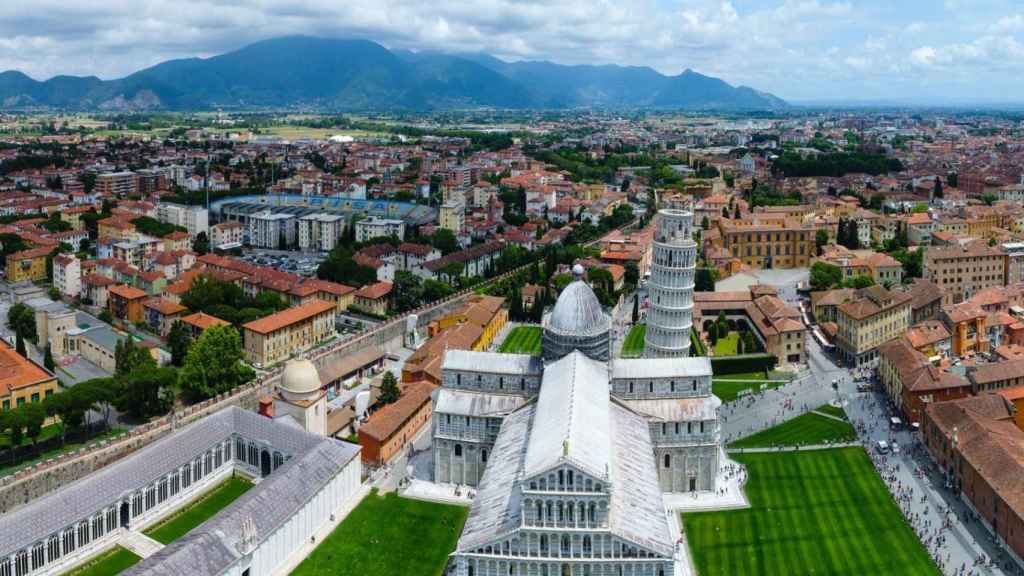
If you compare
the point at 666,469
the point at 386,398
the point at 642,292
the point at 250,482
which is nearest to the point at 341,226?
the point at 642,292

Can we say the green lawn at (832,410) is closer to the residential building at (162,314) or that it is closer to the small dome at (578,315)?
the small dome at (578,315)

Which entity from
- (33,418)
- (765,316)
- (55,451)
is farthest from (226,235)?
(765,316)

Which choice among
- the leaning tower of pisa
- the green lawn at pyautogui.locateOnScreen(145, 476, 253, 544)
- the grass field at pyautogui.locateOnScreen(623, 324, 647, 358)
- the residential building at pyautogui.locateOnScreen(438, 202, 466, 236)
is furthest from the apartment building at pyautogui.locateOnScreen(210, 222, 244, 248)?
the leaning tower of pisa

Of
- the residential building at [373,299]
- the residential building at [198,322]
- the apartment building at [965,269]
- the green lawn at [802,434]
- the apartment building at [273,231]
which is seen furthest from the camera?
the apartment building at [273,231]

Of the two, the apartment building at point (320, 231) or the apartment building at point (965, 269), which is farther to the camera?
the apartment building at point (320, 231)

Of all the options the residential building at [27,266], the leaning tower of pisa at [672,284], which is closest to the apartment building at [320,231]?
the residential building at [27,266]

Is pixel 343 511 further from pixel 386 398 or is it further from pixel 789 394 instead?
pixel 789 394
